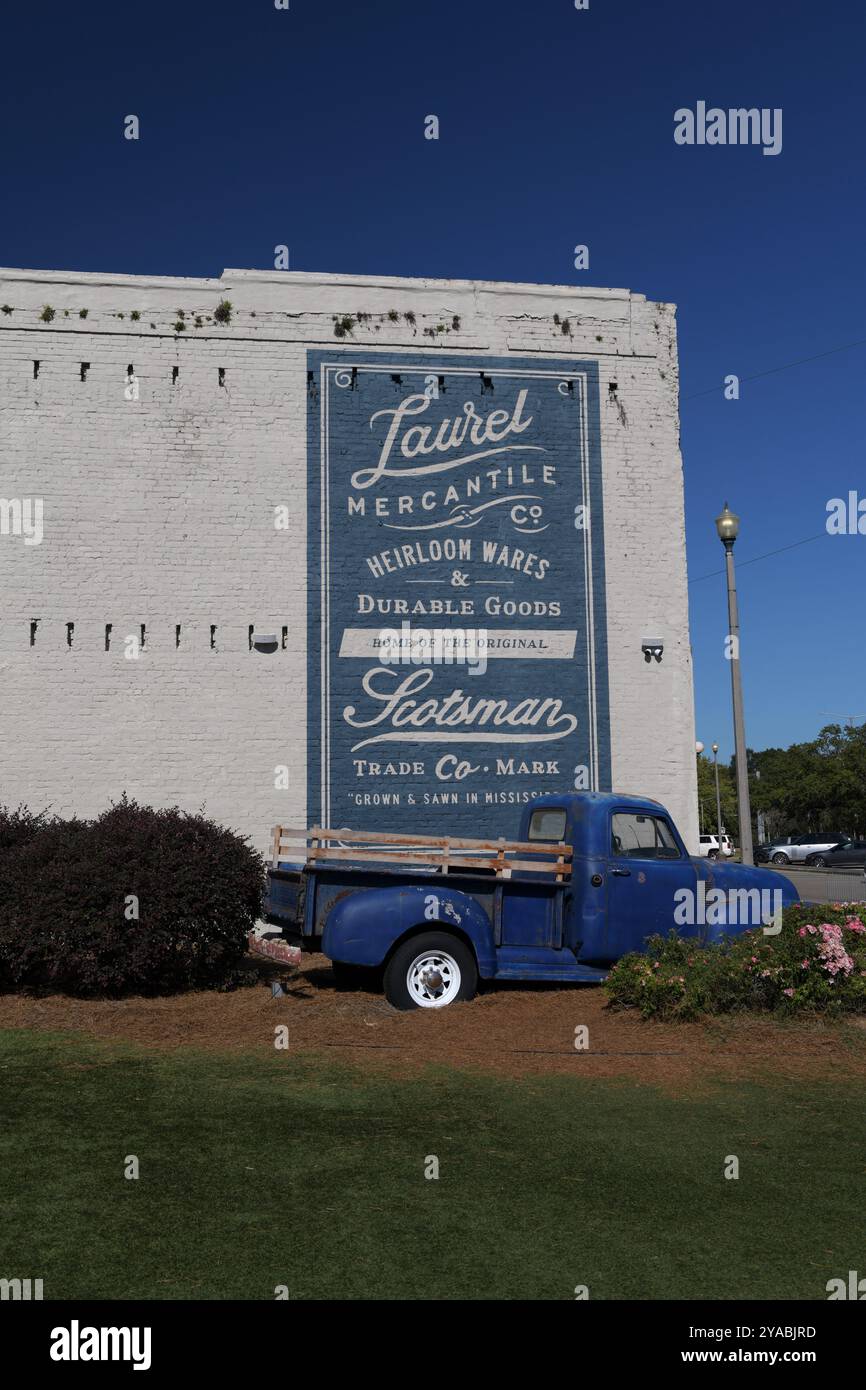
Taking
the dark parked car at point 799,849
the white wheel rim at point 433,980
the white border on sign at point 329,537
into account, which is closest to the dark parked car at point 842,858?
the dark parked car at point 799,849

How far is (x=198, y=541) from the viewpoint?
17.0m

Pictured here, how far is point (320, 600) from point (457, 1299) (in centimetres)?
1325

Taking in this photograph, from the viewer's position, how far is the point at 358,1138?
6.83m

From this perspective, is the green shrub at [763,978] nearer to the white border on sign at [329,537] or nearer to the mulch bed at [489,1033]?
the mulch bed at [489,1033]

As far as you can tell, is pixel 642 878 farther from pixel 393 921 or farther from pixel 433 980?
pixel 393 921

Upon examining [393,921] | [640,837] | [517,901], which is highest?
[640,837]

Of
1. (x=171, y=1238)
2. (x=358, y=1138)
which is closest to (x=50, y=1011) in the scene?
(x=358, y=1138)

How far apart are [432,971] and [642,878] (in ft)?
7.63

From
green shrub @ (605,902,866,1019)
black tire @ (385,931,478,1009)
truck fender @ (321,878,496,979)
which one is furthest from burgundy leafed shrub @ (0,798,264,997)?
green shrub @ (605,902,866,1019)

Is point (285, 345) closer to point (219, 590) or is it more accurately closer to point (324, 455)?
point (324, 455)

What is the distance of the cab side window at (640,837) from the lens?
11508mm

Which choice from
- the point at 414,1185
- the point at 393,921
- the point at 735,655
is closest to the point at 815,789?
the point at 735,655

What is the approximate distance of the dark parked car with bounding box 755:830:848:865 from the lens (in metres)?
53.7

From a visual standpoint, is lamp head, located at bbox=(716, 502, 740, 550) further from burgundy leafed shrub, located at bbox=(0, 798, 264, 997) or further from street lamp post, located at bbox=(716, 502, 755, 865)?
burgundy leafed shrub, located at bbox=(0, 798, 264, 997)
